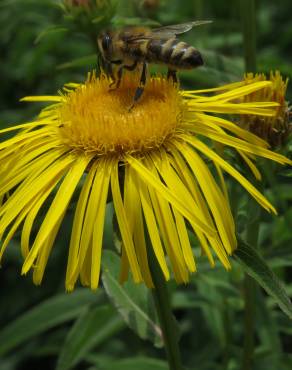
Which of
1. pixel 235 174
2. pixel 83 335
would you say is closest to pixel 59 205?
pixel 235 174

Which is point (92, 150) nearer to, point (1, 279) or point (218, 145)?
point (218, 145)

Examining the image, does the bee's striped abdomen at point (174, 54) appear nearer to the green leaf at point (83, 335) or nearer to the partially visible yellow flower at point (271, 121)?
the partially visible yellow flower at point (271, 121)

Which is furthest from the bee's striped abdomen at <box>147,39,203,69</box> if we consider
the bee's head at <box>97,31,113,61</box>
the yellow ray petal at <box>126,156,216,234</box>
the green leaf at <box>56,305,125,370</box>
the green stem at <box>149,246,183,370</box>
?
the green leaf at <box>56,305,125,370</box>

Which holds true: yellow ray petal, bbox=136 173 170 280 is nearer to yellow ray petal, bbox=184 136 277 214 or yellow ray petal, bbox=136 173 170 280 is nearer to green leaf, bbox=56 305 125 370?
yellow ray petal, bbox=184 136 277 214

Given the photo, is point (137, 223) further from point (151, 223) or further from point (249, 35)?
point (249, 35)

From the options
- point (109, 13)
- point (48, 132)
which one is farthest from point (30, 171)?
point (109, 13)
